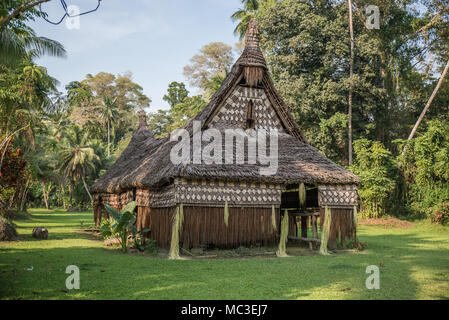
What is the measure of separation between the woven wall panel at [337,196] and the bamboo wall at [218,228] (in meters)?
1.43

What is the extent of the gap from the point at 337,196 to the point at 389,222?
10.4 m

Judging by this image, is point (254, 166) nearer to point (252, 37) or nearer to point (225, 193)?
point (225, 193)

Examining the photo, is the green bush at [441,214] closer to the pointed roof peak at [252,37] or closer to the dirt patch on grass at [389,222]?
the dirt patch on grass at [389,222]

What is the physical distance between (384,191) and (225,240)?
13.9 m

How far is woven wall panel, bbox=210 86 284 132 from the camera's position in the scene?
1191cm

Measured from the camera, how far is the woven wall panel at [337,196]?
11.0 meters

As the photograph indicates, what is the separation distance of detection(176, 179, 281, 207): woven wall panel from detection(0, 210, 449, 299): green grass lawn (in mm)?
1640

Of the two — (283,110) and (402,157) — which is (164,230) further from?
(402,157)

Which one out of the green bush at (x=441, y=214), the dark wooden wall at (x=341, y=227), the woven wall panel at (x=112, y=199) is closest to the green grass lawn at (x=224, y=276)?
the dark wooden wall at (x=341, y=227)

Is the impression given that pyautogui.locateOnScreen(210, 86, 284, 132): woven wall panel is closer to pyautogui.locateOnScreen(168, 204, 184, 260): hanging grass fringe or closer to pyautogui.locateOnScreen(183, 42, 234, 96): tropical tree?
pyautogui.locateOnScreen(168, 204, 184, 260): hanging grass fringe

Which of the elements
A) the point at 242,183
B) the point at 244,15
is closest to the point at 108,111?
the point at 244,15
